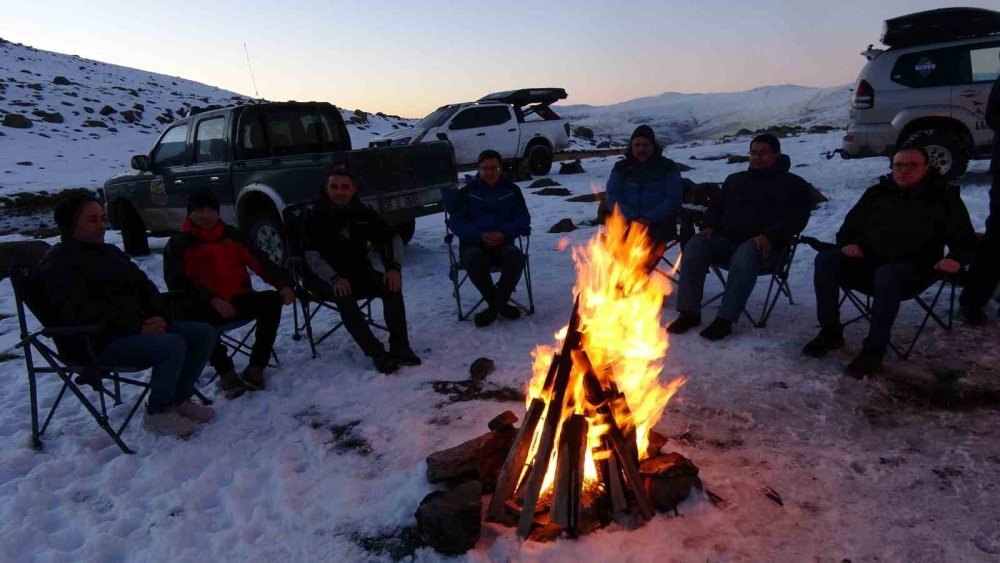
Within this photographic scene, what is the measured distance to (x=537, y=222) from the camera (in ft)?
32.5

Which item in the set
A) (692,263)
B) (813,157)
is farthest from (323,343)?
(813,157)

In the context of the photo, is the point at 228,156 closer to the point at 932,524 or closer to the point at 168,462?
the point at 168,462

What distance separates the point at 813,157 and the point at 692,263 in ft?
37.8

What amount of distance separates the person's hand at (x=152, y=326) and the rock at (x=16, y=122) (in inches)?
1318

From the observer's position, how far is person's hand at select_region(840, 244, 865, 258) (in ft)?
13.9

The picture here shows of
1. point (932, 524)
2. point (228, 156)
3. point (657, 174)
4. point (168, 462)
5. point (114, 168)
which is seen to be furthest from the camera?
point (114, 168)

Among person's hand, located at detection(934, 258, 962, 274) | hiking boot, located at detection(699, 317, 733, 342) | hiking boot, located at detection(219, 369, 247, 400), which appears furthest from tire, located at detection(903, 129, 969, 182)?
hiking boot, located at detection(219, 369, 247, 400)

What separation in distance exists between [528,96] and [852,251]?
1332cm

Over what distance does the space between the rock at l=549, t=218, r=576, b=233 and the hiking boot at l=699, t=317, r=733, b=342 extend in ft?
14.7

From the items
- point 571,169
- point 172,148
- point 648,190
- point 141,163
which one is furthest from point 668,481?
point 571,169

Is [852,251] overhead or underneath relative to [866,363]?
overhead

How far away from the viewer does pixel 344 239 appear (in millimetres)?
4930

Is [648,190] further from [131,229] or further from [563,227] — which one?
[131,229]

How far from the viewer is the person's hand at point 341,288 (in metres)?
4.52
